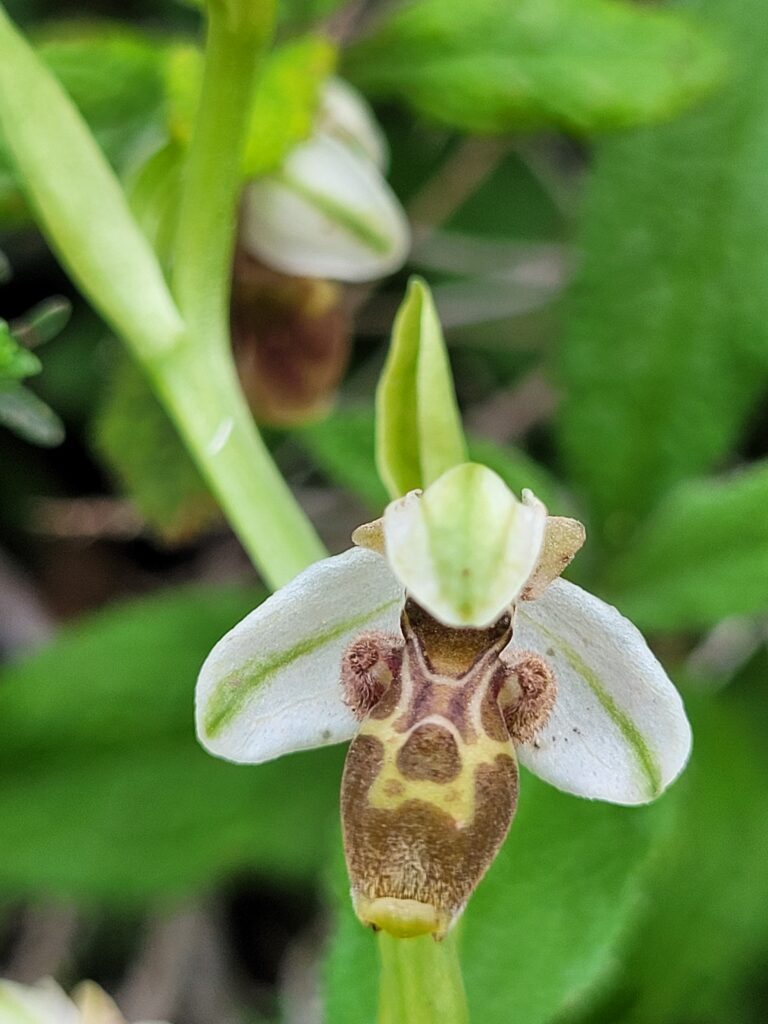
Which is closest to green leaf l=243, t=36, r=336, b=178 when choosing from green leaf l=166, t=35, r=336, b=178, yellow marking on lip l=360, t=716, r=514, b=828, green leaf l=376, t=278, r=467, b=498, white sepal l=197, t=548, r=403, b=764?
green leaf l=166, t=35, r=336, b=178

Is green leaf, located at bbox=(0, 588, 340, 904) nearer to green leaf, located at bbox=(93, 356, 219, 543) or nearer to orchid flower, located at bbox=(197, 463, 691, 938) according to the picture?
green leaf, located at bbox=(93, 356, 219, 543)

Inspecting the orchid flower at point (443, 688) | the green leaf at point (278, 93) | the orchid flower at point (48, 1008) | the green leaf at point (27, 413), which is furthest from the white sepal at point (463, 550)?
the green leaf at point (278, 93)

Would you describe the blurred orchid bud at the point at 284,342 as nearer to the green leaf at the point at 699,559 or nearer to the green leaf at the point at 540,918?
the green leaf at the point at 699,559

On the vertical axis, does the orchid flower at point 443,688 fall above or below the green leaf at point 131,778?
above

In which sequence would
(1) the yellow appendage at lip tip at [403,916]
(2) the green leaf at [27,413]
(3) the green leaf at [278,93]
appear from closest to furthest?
(1) the yellow appendage at lip tip at [403,916]
(2) the green leaf at [27,413]
(3) the green leaf at [278,93]

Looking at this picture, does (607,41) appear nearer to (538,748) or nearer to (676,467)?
(676,467)

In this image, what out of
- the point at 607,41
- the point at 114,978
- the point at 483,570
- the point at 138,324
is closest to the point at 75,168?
the point at 138,324

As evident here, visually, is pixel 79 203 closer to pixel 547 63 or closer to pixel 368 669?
pixel 368 669
